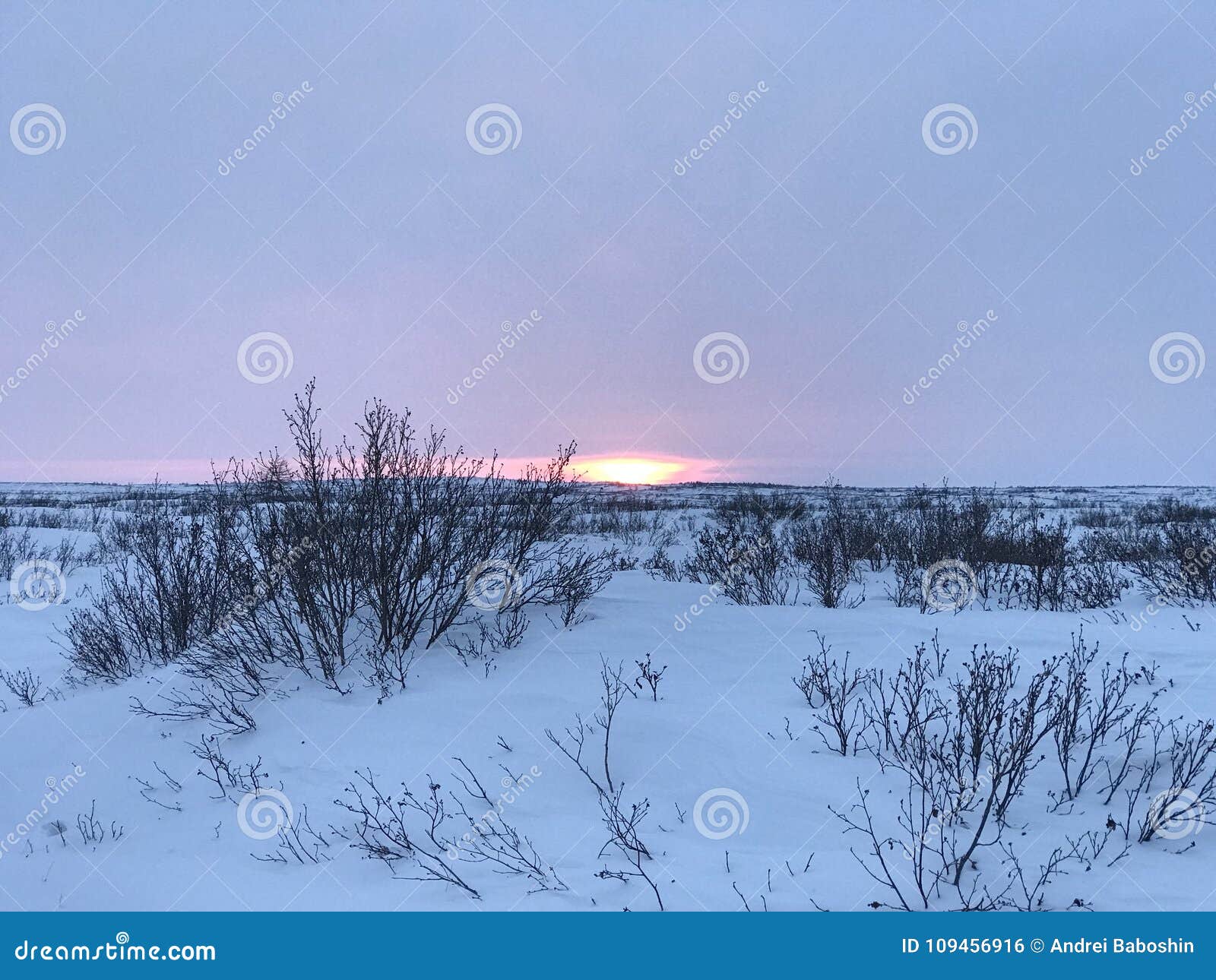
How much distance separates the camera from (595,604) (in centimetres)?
691

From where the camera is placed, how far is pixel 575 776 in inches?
164

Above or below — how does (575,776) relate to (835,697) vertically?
below

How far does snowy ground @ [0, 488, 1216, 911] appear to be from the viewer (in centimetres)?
319

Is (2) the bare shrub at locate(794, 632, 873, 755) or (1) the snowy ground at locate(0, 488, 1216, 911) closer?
(1) the snowy ground at locate(0, 488, 1216, 911)

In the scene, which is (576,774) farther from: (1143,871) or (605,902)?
(1143,871)

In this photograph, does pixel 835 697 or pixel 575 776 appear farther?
pixel 835 697

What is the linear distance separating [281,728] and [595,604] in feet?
9.94

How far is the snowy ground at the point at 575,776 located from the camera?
3193 millimetres

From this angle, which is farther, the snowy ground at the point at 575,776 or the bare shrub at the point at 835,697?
the bare shrub at the point at 835,697

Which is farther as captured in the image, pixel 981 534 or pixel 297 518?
pixel 981 534

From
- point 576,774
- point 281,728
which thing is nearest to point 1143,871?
point 576,774
